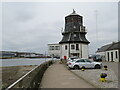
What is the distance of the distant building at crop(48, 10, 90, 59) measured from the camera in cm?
3784

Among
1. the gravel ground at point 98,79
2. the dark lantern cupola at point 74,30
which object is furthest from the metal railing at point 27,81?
the dark lantern cupola at point 74,30

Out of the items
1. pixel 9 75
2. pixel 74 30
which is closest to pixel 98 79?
pixel 9 75

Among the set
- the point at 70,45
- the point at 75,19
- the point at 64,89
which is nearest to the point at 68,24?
the point at 75,19

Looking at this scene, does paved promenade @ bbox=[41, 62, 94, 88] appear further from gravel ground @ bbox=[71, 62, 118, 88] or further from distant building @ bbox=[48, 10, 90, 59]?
distant building @ bbox=[48, 10, 90, 59]

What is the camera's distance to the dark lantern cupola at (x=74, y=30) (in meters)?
38.8

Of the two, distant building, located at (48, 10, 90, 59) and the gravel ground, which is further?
distant building, located at (48, 10, 90, 59)

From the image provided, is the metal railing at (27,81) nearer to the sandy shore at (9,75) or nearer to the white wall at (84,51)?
the sandy shore at (9,75)

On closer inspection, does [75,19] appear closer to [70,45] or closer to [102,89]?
[70,45]

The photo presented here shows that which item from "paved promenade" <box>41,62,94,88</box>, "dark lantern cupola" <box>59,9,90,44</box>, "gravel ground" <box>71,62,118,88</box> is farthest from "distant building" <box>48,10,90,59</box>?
"paved promenade" <box>41,62,94,88</box>

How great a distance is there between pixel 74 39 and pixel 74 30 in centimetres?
280

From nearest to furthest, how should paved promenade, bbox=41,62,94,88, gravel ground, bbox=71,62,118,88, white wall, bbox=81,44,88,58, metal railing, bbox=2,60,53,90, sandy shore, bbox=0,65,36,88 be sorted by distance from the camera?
metal railing, bbox=2,60,53,90, gravel ground, bbox=71,62,118,88, paved promenade, bbox=41,62,94,88, sandy shore, bbox=0,65,36,88, white wall, bbox=81,44,88,58

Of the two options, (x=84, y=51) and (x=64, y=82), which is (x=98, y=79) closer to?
(x=64, y=82)

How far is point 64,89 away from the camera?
299 inches

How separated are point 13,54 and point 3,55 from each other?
684cm
